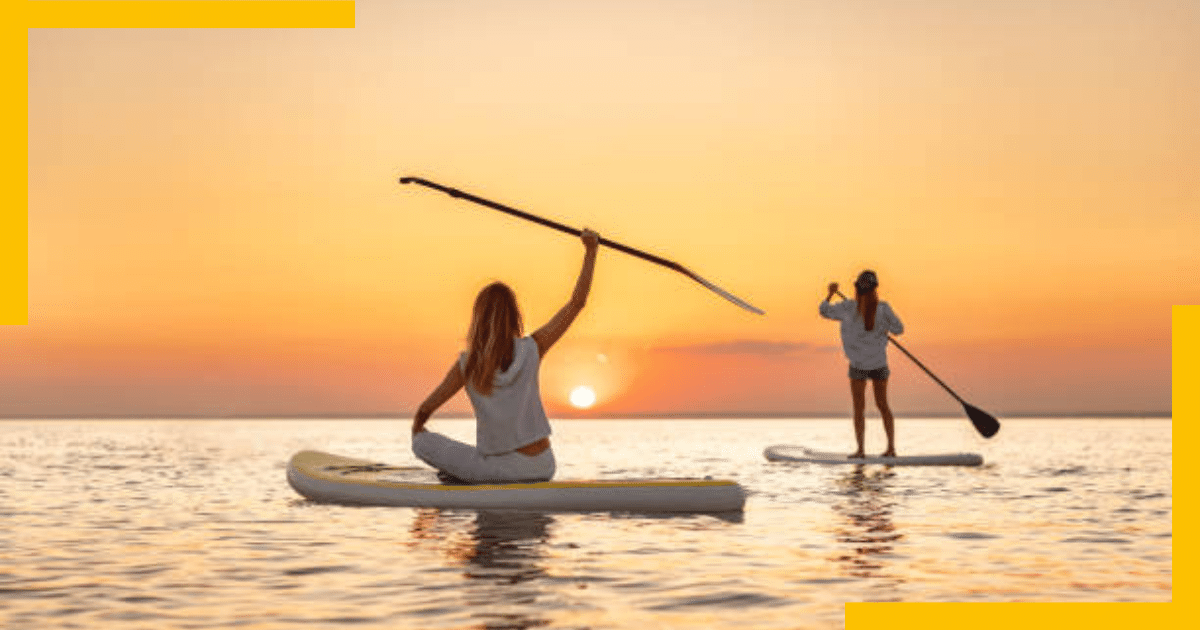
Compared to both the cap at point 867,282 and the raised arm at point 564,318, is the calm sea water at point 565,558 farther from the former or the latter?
the cap at point 867,282

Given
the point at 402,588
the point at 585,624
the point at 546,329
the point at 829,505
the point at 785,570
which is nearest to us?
the point at 585,624

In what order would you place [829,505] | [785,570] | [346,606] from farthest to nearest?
[829,505]
[785,570]
[346,606]

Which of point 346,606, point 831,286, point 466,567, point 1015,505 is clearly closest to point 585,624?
point 346,606

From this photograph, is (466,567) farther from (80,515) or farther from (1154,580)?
(80,515)

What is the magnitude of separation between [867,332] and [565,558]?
32.2 feet

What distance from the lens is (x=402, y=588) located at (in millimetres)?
6527

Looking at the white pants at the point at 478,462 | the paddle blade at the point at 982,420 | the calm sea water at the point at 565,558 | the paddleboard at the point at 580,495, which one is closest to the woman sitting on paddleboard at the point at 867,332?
the paddle blade at the point at 982,420

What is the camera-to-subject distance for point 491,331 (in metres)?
9.38

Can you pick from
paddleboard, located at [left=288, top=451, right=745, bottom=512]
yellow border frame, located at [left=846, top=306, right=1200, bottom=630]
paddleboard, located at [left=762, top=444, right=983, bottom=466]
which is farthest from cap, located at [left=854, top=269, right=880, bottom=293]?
yellow border frame, located at [left=846, top=306, right=1200, bottom=630]

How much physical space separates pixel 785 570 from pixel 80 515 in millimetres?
6431

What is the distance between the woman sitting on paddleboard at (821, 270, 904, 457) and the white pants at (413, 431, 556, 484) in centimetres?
730

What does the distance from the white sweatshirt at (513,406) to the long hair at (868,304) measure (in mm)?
7492

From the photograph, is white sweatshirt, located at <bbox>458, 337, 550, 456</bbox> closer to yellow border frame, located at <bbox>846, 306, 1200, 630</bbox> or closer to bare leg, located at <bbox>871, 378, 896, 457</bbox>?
yellow border frame, located at <bbox>846, 306, 1200, 630</bbox>

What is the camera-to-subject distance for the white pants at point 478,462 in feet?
33.2
